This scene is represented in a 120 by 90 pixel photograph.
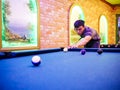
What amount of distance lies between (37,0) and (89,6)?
3.44m

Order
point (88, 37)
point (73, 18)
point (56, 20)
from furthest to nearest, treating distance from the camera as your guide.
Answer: point (73, 18)
point (56, 20)
point (88, 37)

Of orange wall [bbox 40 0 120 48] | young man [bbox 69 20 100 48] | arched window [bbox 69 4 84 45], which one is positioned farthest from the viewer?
arched window [bbox 69 4 84 45]

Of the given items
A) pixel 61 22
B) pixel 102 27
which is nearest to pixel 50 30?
pixel 61 22

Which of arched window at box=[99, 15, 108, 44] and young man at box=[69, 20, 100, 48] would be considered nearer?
young man at box=[69, 20, 100, 48]

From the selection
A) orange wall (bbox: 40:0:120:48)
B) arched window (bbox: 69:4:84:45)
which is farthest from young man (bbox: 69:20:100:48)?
arched window (bbox: 69:4:84:45)

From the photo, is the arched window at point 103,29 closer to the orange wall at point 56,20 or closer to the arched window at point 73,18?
the orange wall at point 56,20

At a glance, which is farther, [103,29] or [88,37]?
[103,29]

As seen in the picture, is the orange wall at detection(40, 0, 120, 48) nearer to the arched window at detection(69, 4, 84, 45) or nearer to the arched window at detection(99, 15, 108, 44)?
the arched window at detection(69, 4, 84, 45)

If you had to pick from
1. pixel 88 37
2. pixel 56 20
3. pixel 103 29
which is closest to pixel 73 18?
pixel 56 20

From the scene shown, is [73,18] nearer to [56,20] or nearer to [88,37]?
[56,20]

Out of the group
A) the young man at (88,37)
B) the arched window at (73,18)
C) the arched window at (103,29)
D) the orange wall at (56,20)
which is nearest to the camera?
the young man at (88,37)

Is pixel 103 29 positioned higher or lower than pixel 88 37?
higher

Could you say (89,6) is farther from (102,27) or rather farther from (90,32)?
(90,32)

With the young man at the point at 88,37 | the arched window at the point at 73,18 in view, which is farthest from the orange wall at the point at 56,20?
the young man at the point at 88,37
